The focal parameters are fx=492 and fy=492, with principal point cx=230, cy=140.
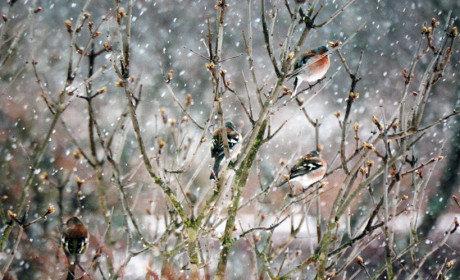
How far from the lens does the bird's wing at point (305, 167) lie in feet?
14.2

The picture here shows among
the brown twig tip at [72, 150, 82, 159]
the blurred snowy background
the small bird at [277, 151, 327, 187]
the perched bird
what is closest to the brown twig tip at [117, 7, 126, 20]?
the brown twig tip at [72, 150, 82, 159]

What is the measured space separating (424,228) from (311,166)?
6153 mm

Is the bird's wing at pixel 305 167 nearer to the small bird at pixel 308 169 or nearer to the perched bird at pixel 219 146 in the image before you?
the small bird at pixel 308 169

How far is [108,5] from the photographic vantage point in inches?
416

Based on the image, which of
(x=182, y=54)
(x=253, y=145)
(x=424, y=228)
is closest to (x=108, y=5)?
(x=182, y=54)

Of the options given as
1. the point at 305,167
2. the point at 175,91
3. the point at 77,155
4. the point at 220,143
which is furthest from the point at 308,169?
the point at 175,91

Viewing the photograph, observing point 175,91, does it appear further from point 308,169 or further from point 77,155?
point 77,155

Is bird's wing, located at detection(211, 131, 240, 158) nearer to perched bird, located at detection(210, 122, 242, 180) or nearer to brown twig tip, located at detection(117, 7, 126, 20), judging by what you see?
perched bird, located at detection(210, 122, 242, 180)

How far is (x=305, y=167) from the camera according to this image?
14.5 feet

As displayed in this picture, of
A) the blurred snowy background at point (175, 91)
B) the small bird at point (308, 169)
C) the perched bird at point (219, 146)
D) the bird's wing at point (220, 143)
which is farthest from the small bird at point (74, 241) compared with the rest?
the blurred snowy background at point (175, 91)

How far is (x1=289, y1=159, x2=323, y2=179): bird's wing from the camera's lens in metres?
4.32

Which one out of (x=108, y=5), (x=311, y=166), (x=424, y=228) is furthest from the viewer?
(x=108, y=5)

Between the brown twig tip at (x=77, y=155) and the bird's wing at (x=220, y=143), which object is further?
the bird's wing at (x=220, y=143)

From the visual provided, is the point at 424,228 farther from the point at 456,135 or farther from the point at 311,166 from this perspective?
the point at 311,166
